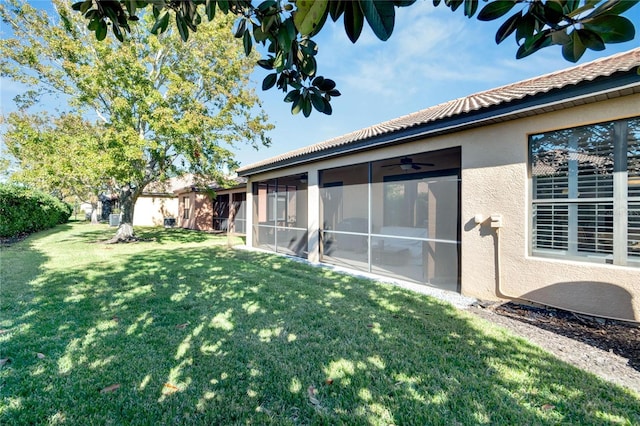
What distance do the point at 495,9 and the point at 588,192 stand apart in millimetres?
4372

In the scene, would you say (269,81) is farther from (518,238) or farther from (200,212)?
(200,212)

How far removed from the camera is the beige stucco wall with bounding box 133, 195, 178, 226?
2559 cm

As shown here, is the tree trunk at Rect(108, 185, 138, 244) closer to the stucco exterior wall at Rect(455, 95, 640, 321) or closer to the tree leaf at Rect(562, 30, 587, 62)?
the stucco exterior wall at Rect(455, 95, 640, 321)

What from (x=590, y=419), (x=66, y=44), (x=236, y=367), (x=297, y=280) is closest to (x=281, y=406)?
(x=236, y=367)

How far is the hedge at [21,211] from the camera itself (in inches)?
478

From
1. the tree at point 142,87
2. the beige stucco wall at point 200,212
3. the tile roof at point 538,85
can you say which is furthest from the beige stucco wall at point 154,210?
the tile roof at point 538,85

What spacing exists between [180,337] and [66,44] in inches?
512

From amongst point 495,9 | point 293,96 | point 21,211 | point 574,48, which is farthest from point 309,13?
point 21,211

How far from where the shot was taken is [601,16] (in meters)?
1.14

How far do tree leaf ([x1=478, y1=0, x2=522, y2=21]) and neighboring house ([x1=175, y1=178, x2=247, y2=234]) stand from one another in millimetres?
16170

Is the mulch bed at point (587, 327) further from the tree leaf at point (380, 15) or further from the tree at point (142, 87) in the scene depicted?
the tree at point (142, 87)

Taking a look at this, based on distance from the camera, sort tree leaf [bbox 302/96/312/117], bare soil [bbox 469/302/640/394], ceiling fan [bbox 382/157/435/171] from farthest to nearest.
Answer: ceiling fan [bbox 382/157/435/171], bare soil [bbox 469/302/640/394], tree leaf [bbox 302/96/312/117]

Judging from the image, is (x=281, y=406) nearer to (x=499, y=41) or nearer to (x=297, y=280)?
(x=499, y=41)

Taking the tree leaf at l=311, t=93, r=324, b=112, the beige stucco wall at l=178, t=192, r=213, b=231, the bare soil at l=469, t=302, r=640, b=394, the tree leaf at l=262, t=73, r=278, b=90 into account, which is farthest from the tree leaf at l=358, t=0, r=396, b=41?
the beige stucco wall at l=178, t=192, r=213, b=231
